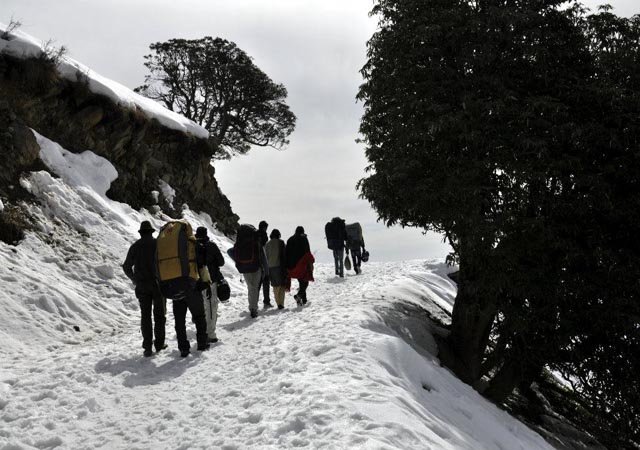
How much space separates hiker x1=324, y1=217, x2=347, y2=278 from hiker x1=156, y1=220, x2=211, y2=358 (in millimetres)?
10204

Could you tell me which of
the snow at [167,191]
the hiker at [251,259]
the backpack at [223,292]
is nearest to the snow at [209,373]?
the hiker at [251,259]

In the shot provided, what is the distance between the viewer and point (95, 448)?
436cm

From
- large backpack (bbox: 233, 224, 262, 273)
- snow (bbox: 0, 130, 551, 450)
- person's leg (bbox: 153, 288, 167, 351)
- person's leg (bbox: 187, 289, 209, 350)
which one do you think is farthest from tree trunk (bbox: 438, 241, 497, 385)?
person's leg (bbox: 153, 288, 167, 351)

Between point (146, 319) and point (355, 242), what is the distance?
476 inches

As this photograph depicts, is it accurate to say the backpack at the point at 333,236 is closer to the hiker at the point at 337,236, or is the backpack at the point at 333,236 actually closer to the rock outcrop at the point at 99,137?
the hiker at the point at 337,236

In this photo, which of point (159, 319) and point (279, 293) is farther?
point (279, 293)

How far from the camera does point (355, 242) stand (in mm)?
18891

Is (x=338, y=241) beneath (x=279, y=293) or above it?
above

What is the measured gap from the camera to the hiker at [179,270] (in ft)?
23.9

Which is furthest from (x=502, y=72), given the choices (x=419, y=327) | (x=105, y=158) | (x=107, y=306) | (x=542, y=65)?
(x=105, y=158)

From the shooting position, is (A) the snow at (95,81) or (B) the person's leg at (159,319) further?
(A) the snow at (95,81)

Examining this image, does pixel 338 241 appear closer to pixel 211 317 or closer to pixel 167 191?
pixel 167 191

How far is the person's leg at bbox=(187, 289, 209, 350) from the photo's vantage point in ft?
24.6

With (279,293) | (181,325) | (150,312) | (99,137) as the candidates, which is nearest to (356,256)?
(279,293)
